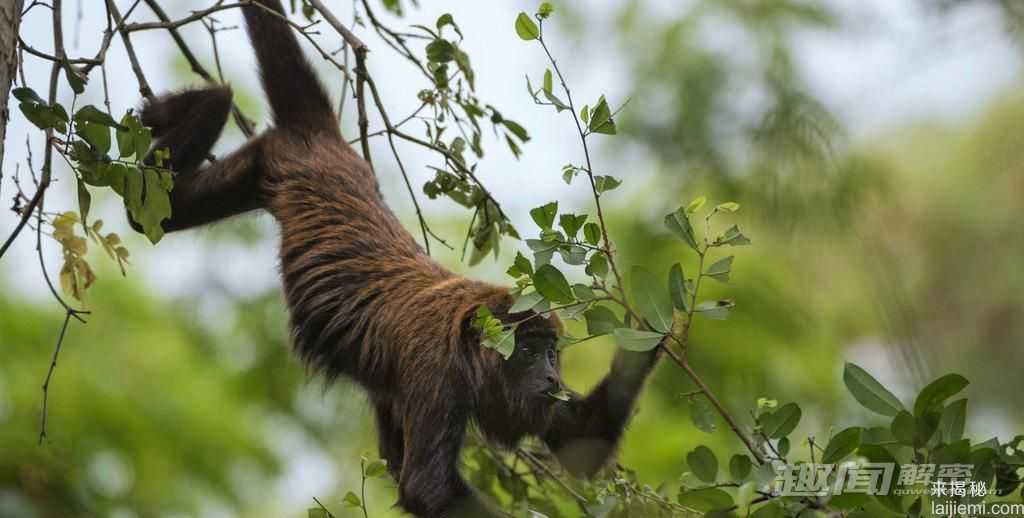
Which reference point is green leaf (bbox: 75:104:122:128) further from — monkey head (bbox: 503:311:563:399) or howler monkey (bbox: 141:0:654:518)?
monkey head (bbox: 503:311:563:399)

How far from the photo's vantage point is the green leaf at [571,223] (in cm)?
327

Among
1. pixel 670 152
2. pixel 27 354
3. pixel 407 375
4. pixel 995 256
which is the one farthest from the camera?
pixel 995 256

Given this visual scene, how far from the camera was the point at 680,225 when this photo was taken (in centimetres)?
323

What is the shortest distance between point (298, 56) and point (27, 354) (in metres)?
5.90

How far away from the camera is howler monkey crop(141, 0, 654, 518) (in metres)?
4.34

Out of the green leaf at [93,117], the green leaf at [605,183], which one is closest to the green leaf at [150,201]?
the green leaf at [93,117]

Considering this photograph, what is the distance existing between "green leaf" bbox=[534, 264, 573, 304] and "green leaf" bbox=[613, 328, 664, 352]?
0.19 m

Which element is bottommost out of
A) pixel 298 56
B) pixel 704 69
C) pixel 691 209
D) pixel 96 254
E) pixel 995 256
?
pixel 691 209

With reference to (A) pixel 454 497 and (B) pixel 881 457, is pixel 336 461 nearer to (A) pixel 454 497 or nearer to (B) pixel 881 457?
(A) pixel 454 497

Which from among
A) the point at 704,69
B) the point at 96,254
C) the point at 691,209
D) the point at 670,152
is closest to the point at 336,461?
the point at 96,254

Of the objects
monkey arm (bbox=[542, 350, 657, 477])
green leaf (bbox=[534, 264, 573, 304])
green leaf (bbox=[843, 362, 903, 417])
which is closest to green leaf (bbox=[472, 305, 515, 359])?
green leaf (bbox=[534, 264, 573, 304])

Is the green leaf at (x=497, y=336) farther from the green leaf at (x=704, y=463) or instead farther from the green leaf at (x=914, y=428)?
the green leaf at (x=914, y=428)

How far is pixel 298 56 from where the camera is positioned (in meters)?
5.45

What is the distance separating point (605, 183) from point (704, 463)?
91 centimetres
